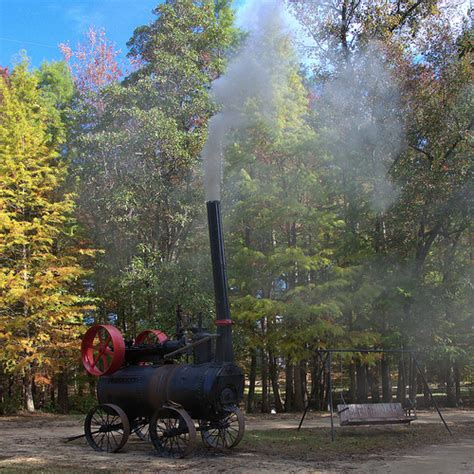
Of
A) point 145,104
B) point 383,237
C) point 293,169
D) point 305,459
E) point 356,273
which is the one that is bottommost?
point 305,459

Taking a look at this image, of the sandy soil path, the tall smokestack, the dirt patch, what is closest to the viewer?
the sandy soil path

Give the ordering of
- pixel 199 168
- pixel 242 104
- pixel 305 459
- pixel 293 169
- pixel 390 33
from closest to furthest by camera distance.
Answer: pixel 305 459
pixel 242 104
pixel 390 33
pixel 293 169
pixel 199 168

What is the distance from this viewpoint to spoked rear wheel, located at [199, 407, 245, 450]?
25.7 ft

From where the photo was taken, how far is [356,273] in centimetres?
1420

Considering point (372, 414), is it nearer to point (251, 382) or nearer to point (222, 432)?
point (222, 432)

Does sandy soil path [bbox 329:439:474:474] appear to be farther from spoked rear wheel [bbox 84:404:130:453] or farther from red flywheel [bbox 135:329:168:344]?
red flywheel [bbox 135:329:168:344]

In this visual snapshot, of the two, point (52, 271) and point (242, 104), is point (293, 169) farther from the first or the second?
point (52, 271)

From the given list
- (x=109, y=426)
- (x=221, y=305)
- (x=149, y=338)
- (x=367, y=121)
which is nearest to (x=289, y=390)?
(x=367, y=121)

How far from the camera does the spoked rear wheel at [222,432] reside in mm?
7820

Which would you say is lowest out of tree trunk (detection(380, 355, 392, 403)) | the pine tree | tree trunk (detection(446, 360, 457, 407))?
tree trunk (detection(446, 360, 457, 407))

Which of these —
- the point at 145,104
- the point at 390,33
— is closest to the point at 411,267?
the point at 390,33

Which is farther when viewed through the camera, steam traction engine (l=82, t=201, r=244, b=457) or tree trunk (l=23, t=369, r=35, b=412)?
tree trunk (l=23, t=369, r=35, b=412)

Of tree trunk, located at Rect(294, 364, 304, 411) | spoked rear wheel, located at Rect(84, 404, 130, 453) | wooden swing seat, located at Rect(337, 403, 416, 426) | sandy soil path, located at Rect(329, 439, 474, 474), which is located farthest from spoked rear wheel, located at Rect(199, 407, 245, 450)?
tree trunk, located at Rect(294, 364, 304, 411)

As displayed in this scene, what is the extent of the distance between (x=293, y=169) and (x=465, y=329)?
277 inches
